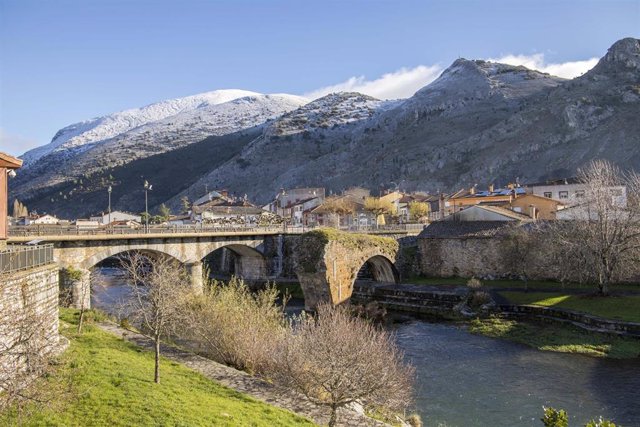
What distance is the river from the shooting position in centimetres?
2364

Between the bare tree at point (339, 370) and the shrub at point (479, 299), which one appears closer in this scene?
the bare tree at point (339, 370)

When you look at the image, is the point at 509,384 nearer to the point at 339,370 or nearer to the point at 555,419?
the point at 339,370

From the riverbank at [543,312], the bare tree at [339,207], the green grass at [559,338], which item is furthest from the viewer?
the bare tree at [339,207]

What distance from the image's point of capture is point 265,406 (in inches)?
738

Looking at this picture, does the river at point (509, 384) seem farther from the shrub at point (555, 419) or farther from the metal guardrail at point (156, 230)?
the metal guardrail at point (156, 230)

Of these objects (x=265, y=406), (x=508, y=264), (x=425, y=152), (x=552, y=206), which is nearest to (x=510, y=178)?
(x=425, y=152)

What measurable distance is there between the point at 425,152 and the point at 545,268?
14208 centimetres

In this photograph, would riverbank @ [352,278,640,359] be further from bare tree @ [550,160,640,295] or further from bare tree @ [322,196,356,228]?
bare tree @ [322,196,356,228]

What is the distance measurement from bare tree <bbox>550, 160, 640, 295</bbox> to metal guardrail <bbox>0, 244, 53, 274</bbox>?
40.0 metres

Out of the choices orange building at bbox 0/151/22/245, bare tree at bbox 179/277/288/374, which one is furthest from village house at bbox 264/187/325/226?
orange building at bbox 0/151/22/245

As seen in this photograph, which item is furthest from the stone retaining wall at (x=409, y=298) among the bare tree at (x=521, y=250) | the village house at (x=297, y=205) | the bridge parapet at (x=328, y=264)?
the village house at (x=297, y=205)

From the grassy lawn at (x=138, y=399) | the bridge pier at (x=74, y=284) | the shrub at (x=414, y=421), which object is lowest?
the shrub at (x=414, y=421)

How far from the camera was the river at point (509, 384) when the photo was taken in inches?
931

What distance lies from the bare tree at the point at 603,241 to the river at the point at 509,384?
13159 millimetres
